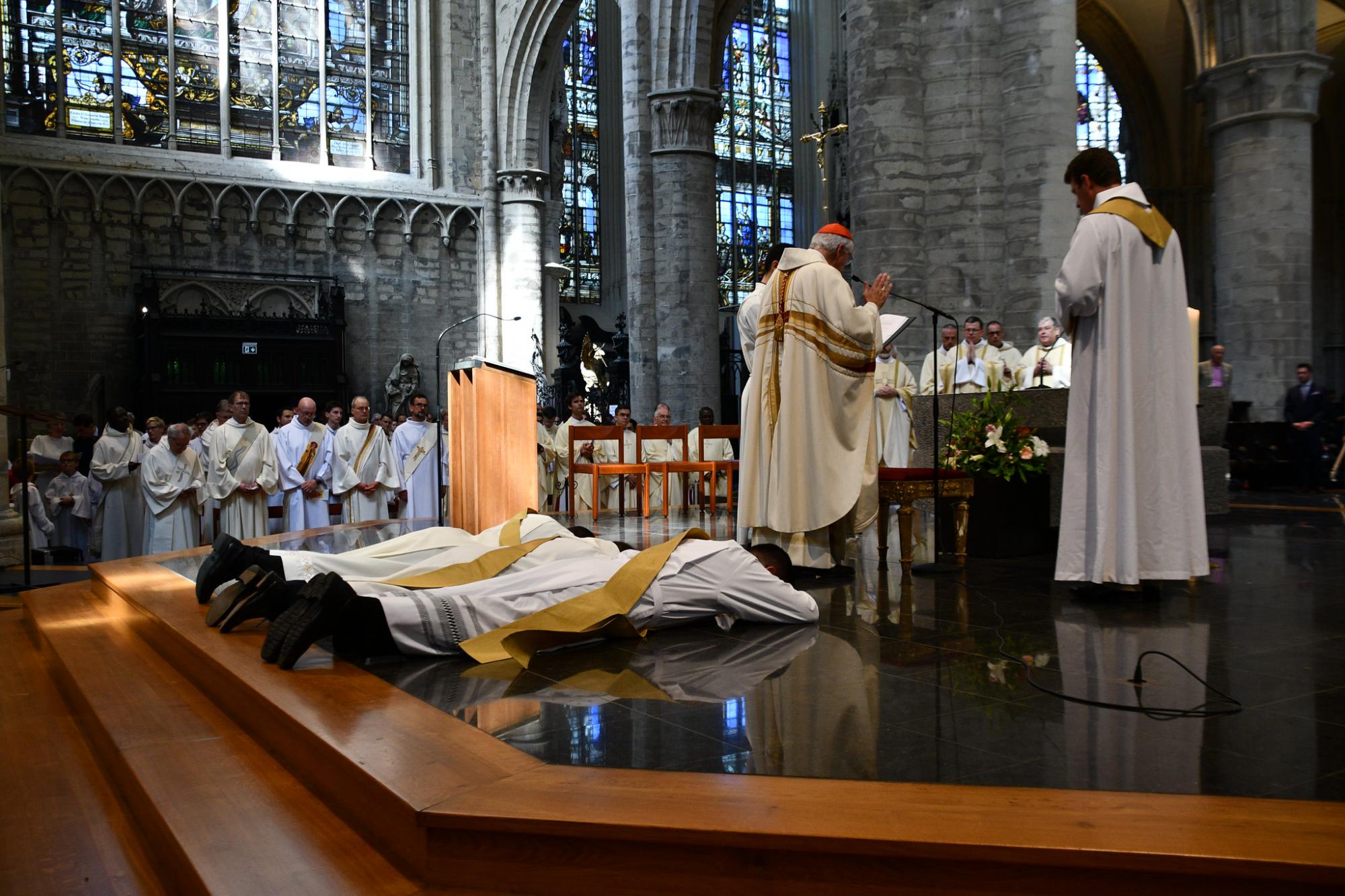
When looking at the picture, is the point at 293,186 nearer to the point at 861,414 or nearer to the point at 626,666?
the point at 861,414

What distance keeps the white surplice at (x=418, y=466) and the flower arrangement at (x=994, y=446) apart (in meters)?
5.98

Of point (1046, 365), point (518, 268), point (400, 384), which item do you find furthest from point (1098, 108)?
point (1046, 365)

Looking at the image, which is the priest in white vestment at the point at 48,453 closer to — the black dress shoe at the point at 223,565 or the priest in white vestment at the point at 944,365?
the black dress shoe at the point at 223,565

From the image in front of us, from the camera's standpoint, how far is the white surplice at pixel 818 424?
541 centimetres

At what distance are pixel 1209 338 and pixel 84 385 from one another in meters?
21.1

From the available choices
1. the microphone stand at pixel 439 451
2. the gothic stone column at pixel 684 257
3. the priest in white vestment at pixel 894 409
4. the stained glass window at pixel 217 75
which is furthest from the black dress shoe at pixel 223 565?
the stained glass window at pixel 217 75

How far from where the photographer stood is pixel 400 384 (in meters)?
20.3

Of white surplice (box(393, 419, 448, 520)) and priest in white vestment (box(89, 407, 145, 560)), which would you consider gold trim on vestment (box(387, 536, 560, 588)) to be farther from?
priest in white vestment (box(89, 407, 145, 560))

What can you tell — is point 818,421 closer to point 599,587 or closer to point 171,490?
point 599,587

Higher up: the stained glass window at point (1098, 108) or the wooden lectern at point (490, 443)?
Result: the stained glass window at point (1098, 108)

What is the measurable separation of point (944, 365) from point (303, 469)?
6279 millimetres

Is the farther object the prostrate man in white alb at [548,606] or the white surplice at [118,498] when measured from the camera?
the white surplice at [118,498]

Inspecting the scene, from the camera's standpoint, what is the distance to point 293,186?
65.4ft

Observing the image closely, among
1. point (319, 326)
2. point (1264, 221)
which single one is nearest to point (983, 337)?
point (1264, 221)
